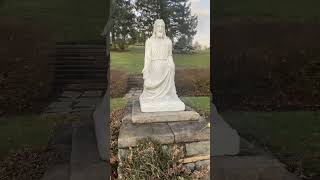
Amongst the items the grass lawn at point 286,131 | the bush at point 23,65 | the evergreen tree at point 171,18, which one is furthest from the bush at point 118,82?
the grass lawn at point 286,131

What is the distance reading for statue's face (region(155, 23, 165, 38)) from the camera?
2814 millimetres

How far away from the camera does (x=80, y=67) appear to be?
3.07 metres

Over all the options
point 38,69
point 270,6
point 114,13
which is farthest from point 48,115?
point 270,6

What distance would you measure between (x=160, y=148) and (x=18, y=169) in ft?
3.88

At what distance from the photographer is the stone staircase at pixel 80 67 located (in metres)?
2.99

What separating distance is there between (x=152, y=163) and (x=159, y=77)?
0.66 meters

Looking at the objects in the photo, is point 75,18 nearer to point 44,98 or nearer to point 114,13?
point 114,13

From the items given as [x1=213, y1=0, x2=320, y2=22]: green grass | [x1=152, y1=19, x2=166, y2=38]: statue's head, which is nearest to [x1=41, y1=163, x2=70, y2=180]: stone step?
[x1=152, y1=19, x2=166, y2=38]: statue's head

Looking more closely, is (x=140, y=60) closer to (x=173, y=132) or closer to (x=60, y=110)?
(x=173, y=132)

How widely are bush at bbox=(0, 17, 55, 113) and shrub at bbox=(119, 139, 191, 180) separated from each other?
3.05ft

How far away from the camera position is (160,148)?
8.89 feet

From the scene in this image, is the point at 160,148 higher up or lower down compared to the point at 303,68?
lower down

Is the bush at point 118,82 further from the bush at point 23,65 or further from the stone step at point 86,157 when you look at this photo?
the bush at point 23,65

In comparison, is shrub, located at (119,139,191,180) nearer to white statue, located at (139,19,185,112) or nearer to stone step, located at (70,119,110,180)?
stone step, located at (70,119,110,180)
